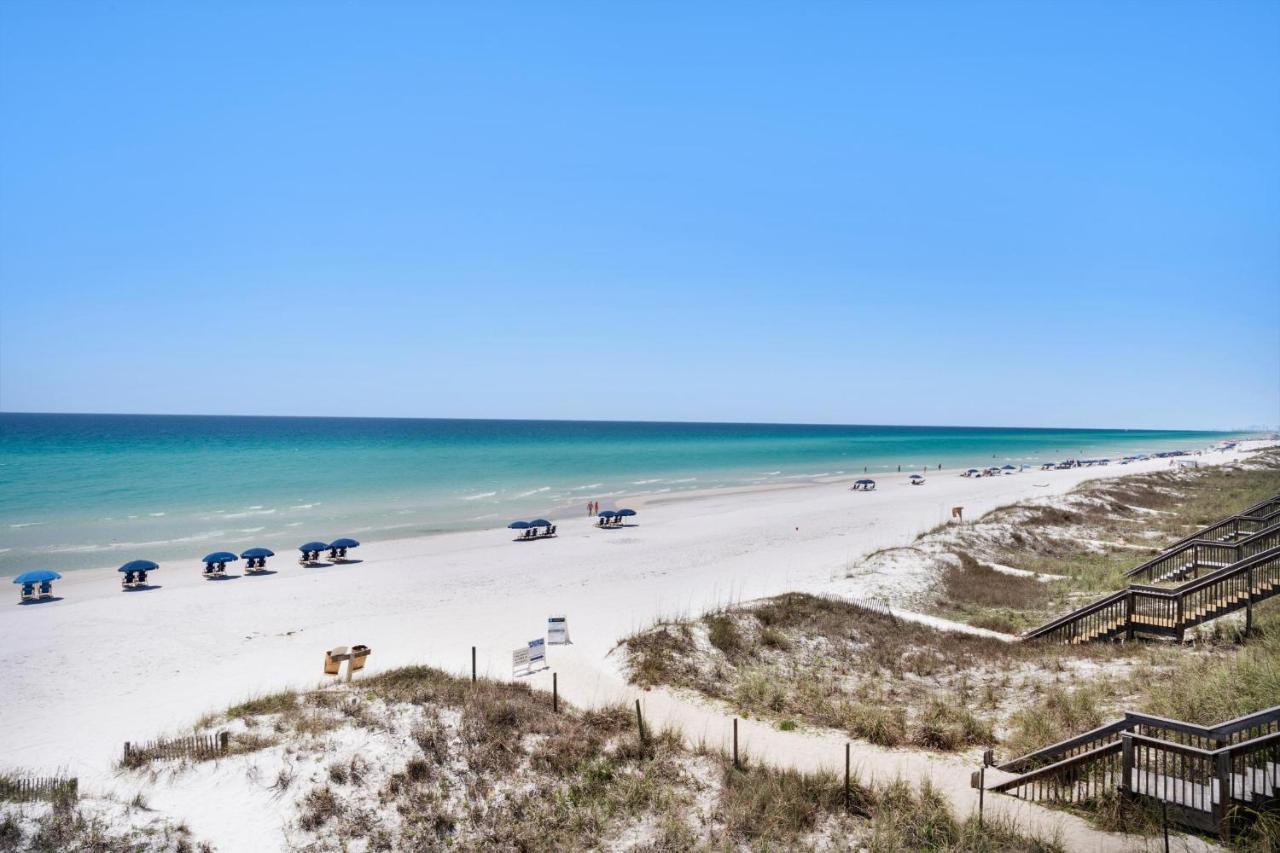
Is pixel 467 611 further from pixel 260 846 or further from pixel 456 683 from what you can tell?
pixel 260 846

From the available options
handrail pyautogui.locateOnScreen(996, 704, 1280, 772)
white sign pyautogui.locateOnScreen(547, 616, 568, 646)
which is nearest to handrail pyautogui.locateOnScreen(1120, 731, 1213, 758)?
handrail pyautogui.locateOnScreen(996, 704, 1280, 772)

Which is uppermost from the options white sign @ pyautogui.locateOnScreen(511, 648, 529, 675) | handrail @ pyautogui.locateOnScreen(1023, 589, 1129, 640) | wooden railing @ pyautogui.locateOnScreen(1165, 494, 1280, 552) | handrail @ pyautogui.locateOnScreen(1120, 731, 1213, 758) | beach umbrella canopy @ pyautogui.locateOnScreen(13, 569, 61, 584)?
wooden railing @ pyautogui.locateOnScreen(1165, 494, 1280, 552)

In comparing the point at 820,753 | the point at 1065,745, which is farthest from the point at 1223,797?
the point at 820,753

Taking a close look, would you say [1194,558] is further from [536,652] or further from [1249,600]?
[536,652]

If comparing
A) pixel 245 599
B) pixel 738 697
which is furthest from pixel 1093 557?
pixel 245 599

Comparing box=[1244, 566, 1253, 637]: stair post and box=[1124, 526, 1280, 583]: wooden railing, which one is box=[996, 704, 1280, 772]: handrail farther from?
box=[1124, 526, 1280, 583]: wooden railing

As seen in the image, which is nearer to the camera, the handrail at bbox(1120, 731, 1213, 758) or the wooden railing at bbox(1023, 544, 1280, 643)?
the handrail at bbox(1120, 731, 1213, 758)

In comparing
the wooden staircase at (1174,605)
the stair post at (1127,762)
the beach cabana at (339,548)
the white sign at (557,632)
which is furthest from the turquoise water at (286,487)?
the stair post at (1127,762)
